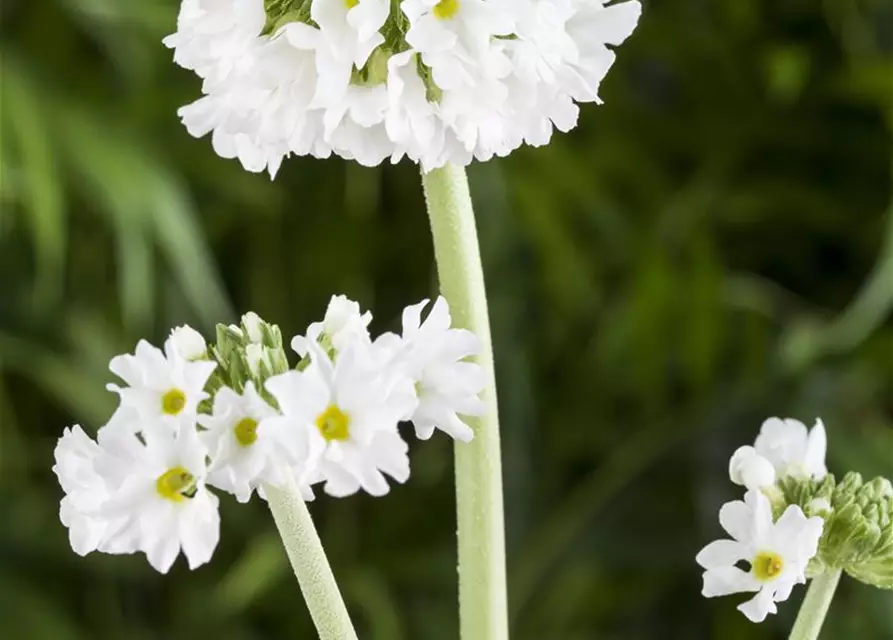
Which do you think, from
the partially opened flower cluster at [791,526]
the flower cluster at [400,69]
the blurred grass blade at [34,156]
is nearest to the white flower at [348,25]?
the flower cluster at [400,69]

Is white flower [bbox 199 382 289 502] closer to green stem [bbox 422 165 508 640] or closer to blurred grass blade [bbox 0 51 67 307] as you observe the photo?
green stem [bbox 422 165 508 640]

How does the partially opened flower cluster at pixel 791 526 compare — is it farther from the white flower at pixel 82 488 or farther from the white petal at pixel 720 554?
the white flower at pixel 82 488

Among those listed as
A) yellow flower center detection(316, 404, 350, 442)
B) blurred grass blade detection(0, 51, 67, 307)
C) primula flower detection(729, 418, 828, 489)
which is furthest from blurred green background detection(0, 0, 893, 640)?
yellow flower center detection(316, 404, 350, 442)

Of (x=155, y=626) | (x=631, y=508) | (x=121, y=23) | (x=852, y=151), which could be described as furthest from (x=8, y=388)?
(x=852, y=151)

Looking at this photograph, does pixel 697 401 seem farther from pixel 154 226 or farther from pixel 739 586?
pixel 739 586

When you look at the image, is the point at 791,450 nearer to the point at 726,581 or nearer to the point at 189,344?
the point at 726,581
